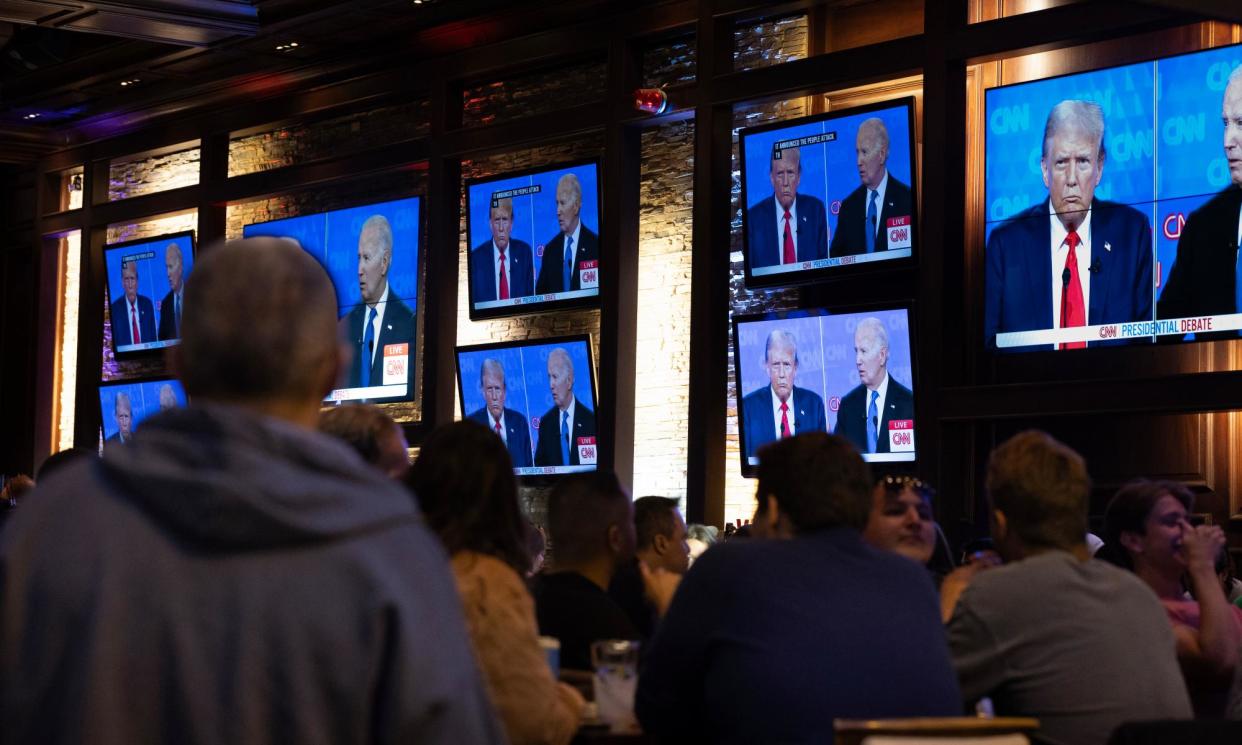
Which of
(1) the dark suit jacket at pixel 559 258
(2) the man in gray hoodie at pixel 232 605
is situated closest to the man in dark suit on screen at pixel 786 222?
(1) the dark suit jacket at pixel 559 258

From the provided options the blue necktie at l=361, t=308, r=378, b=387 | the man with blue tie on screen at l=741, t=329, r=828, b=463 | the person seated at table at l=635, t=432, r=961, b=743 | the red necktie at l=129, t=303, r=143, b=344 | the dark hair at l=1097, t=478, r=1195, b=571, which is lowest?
the person seated at table at l=635, t=432, r=961, b=743

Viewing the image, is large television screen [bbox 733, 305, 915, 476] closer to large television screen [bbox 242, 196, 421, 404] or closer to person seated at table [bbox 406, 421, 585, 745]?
large television screen [bbox 242, 196, 421, 404]

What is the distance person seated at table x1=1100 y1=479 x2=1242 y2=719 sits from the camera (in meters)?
3.11

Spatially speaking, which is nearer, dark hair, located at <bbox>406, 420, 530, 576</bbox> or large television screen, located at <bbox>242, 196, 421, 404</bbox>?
dark hair, located at <bbox>406, 420, 530, 576</bbox>

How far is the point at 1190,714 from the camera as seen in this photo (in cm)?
267

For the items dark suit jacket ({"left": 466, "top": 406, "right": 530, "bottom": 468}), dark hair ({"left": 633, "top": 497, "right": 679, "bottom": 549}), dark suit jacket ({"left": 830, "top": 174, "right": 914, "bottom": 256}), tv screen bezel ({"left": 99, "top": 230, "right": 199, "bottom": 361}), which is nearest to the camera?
dark hair ({"left": 633, "top": 497, "right": 679, "bottom": 549})

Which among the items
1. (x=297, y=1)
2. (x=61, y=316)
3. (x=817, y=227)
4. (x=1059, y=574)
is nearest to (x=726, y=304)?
(x=817, y=227)

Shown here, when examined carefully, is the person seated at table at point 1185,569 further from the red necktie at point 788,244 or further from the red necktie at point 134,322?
the red necktie at point 134,322

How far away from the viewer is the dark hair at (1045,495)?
2717 mm

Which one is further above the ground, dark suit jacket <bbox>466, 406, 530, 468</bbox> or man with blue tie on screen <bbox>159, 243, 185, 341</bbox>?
man with blue tie on screen <bbox>159, 243, 185, 341</bbox>

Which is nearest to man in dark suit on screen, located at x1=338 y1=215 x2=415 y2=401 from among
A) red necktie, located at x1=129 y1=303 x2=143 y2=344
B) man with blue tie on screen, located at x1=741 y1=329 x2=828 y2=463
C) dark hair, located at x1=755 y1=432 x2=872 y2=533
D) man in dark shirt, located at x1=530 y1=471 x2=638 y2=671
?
red necktie, located at x1=129 y1=303 x2=143 y2=344

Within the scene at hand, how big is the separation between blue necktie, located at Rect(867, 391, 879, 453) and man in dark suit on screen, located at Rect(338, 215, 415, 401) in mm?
3047

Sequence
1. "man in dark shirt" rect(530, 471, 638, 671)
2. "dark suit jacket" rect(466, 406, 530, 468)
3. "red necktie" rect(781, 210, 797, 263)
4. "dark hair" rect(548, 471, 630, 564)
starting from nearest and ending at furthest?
"man in dark shirt" rect(530, 471, 638, 671)
"dark hair" rect(548, 471, 630, 564)
"red necktie" rect(781, 210, 797, 263)
"dark suit jacket" rect(466, 406, 530, 468)

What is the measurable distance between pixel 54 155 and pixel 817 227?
268 inches
